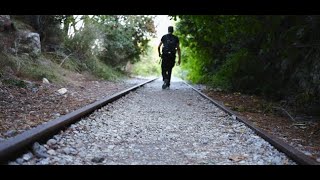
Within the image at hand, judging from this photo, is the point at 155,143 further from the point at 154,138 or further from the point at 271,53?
the point at 271,53

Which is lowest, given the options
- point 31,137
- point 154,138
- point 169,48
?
point 154,138

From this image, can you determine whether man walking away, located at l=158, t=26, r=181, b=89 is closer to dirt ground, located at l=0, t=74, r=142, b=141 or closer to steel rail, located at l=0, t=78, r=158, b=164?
dirt ground, located at l=0, t=74, r=142, b=141

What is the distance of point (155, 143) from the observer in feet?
12.8

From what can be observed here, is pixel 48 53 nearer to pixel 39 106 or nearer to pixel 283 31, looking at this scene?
pixel 39 106

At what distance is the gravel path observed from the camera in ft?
10.6

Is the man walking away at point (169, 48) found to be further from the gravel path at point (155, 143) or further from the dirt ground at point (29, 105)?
the gravel path at point (155, 143)

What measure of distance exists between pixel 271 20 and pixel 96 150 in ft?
14.4

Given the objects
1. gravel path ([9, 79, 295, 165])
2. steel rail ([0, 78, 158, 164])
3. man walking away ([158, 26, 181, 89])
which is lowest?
gravel path ([9, 79, 295, 165])

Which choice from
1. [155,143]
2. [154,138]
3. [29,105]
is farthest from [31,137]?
[29,105]

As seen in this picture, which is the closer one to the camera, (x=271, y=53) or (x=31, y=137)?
(x=31, y=137)

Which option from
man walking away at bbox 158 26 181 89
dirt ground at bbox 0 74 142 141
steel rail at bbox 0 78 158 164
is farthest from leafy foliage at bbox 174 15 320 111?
steel rail at bbox 0 78 158 164

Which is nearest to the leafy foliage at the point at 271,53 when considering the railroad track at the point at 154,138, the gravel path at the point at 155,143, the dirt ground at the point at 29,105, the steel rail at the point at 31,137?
the railroad track at the point at 154,138

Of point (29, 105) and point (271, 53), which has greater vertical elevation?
point (271, 53)
